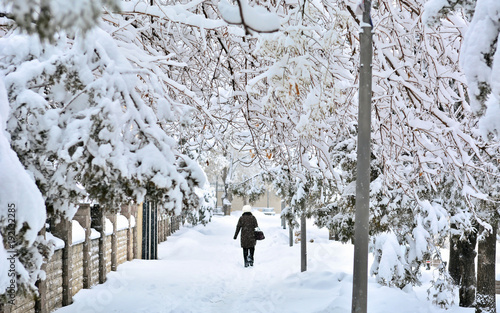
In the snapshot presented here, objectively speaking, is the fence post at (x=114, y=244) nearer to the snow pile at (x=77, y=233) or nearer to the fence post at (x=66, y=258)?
the snow pile at (x=77, y=233)

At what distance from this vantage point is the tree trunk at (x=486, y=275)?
11.0 metres

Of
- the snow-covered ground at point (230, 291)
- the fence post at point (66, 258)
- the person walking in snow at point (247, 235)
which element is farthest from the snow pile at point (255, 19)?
the person walking in snow at point (247, 235)

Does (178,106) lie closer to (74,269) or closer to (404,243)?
(74,269)

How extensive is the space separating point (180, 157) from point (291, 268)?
1114cm

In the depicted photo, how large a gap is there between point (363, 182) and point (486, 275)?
26.8 feet

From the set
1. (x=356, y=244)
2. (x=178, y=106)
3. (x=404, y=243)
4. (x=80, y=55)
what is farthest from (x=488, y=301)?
(x=80, y=55)

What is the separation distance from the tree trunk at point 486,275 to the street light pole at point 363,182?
24.2 ft

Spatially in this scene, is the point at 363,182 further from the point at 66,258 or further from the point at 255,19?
the point at 66,258

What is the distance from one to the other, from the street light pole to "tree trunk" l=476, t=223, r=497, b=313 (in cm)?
737

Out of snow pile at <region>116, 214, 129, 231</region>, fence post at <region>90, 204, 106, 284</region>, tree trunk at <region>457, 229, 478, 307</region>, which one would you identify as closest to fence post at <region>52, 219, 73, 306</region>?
fence post at <region>90, 204, 106, 284</region>

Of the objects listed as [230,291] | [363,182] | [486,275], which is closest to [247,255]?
[230,291]

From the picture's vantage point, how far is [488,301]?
36.1 ft

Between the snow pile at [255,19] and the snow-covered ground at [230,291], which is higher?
the snow pile at [255,19]

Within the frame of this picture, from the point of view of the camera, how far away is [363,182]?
15.2 ft
